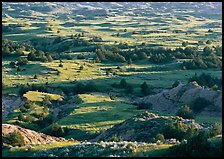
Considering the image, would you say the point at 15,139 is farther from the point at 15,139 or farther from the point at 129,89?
the point at 129,89

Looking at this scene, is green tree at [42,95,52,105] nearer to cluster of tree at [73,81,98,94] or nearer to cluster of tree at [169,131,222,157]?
cluster of tree at [73,81,98,94]

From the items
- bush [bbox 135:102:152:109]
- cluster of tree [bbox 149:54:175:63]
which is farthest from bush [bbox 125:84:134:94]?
cluster of tree [bbox 149:54:175:63]

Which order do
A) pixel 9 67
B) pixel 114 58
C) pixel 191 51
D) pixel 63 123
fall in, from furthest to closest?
pixel 191 51 → pixel 114 58 → pixel 9 67 → pixel 63 123

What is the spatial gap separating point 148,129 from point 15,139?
960 centimetres

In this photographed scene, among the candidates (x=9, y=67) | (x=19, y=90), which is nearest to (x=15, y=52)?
(x=9, y=67)

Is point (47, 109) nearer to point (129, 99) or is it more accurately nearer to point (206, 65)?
point (129, 99)

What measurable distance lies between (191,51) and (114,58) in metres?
16.9

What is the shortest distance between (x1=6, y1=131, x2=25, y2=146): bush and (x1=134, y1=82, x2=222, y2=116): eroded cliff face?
23147mm

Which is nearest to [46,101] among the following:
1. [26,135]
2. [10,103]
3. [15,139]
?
[10,103]

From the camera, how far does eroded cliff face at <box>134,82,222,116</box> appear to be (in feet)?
148

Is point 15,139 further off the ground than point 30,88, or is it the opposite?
point 15,139

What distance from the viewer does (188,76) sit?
224ft

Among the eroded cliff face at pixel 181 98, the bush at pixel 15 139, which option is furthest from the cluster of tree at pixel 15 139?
Result: the eroded cliff face at pixel 181 98

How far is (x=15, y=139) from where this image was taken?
86.5 feet
